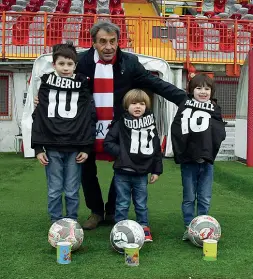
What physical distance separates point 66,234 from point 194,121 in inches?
54.7

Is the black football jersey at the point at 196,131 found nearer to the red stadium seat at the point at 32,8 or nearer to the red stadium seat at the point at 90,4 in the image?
the red stadium seat at the point at 32,8

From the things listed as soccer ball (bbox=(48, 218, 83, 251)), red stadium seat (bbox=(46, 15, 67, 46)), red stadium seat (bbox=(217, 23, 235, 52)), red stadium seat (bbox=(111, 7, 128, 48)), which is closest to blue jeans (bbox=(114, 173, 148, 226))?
soccer ball (bbox=(48, 218, 83, 251))

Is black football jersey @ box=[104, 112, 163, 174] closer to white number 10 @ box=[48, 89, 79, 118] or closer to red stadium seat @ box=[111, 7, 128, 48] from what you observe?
white number 10 @ box=[48, 89, 79, 118]

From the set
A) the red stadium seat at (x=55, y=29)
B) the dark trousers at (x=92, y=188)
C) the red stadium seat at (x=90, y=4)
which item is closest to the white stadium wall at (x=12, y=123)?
the red stadium seat at (x=55, y=29)

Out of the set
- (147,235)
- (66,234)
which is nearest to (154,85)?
(147,235)

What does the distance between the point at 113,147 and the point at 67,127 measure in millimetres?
411

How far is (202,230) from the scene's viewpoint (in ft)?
14.0

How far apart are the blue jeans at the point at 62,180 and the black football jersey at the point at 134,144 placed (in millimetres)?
327

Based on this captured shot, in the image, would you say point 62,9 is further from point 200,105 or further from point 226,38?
point 200,105

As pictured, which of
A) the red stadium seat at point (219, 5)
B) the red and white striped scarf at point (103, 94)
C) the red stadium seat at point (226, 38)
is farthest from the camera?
the red stadium seat at point (219, 5)

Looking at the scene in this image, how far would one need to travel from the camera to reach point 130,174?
4.48 meters

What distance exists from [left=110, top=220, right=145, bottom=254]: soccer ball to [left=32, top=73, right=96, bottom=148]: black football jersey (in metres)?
0.78

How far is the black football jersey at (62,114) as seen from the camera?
4.39 m

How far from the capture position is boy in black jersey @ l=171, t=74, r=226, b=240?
445 cm
